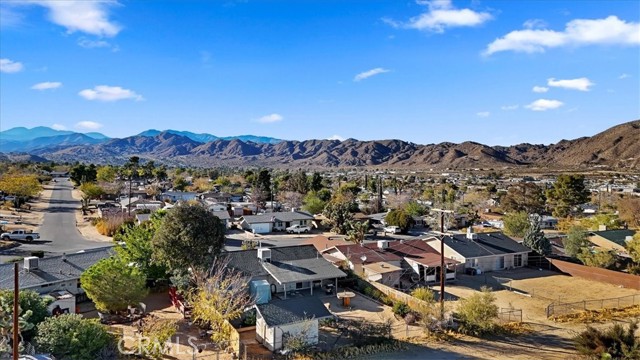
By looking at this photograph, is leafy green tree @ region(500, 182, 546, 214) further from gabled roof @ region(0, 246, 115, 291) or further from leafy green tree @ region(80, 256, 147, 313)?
leafy green tree @ region(80, 256, 147, 313)

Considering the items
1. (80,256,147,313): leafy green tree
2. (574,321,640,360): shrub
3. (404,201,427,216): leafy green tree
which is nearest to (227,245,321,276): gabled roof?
(80,256,147,313): leafy green tree

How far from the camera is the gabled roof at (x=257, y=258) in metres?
31.9

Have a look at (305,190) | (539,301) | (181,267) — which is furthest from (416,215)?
(181,267)

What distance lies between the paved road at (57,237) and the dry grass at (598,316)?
42.2 metres

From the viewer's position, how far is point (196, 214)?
2973 centimetres

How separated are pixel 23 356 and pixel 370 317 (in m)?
17.9

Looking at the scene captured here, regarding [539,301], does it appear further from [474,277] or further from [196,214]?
[196,214]

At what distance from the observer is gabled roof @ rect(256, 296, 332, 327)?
23.8 m

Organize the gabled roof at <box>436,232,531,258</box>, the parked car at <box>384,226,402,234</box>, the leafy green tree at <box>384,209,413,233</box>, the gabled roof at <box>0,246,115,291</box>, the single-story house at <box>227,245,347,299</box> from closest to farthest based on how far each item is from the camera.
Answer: the gabled roof at <box>0,246,115,291</box>, the single-story house at <box>227,245,347,299</box>, the gabled roof at <box>436,232,531,258</box>, the leafy green tree at <box>384,209,413,233</box>, the parked car at <box>384,226,402,234</box>

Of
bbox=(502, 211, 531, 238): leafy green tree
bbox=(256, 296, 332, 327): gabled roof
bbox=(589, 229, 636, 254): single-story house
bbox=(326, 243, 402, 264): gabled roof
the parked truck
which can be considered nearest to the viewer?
bbox=(256, 296, 332, 327): gabled roof

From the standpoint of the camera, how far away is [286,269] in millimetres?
32875

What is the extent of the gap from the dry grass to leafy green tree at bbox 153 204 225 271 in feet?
72.5

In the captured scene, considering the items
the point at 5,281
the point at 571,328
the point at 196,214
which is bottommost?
the point at 571,328

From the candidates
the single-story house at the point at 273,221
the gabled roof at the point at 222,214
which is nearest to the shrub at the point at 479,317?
the single-story house at the point at 273,221
